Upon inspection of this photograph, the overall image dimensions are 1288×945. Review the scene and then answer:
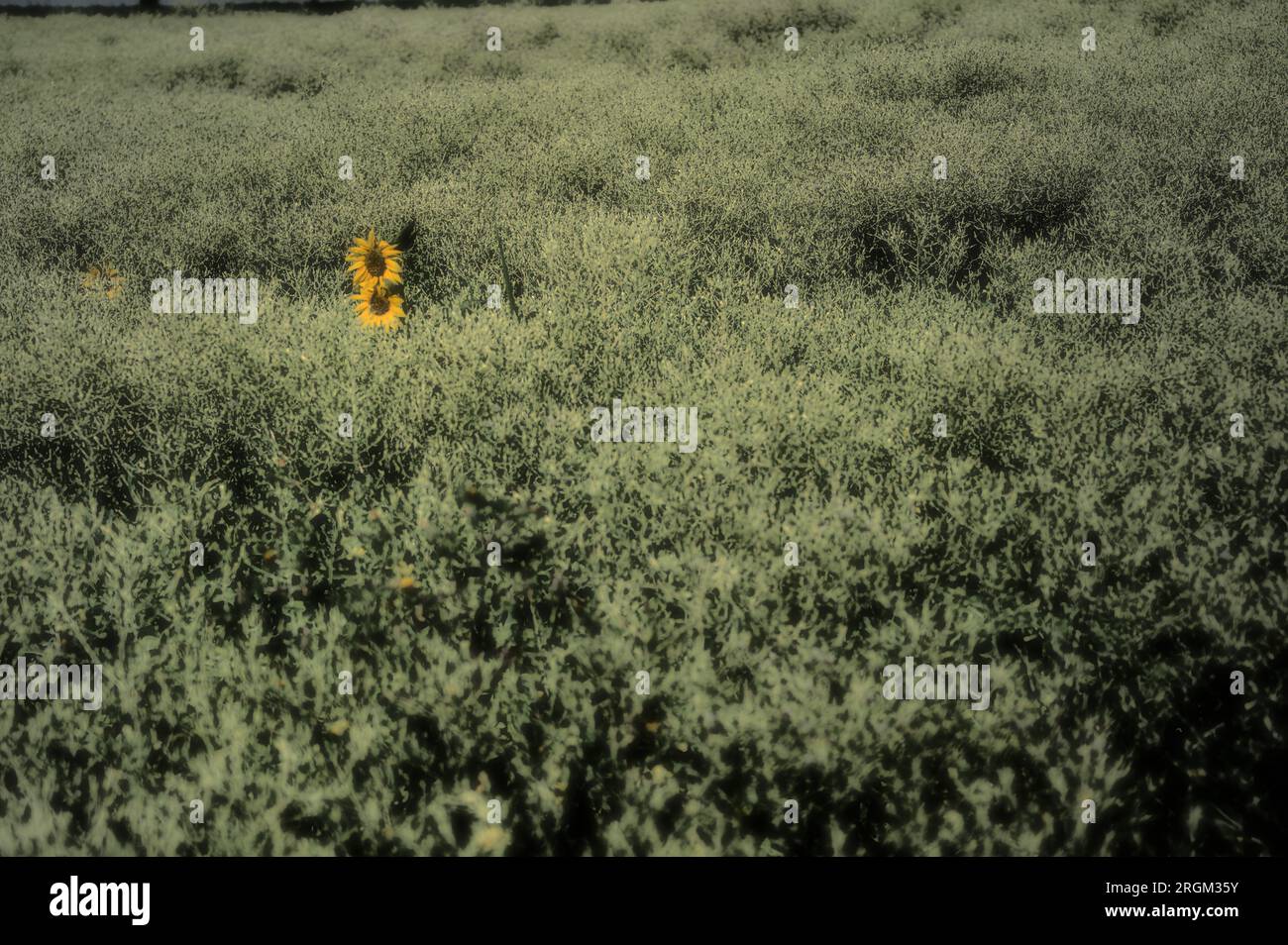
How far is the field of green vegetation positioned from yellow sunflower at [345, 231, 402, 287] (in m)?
0.27

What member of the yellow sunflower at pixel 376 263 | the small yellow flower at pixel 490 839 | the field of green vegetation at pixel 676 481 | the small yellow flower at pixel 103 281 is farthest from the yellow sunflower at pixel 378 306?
the small yellow flower at pixel 490 839

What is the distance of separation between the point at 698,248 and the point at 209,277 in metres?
3.43

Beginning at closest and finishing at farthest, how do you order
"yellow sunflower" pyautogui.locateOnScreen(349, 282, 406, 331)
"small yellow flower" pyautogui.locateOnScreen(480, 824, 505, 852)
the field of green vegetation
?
A: 1. "small yellow flower" pyautogui.locateOnScreen(480, 824, 505, 852)
2. the field of green vegetation
3. "yellow sunflower" pyautogui.locateOnScreen(349, 282, 406, 331)

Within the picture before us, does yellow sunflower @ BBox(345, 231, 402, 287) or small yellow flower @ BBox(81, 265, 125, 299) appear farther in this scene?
small yellow flower @ BBox(81, 265, 125, 299)

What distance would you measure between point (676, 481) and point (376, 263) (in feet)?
9.28

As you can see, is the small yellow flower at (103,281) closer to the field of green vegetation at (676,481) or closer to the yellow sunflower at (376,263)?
the field of green vegetation at (676,481)

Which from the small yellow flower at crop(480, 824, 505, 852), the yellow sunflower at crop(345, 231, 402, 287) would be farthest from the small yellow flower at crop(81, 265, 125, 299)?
the small yellow flower at crop(480, 824, 505, 852)

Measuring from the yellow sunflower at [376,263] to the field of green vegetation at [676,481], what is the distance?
0.90 ft

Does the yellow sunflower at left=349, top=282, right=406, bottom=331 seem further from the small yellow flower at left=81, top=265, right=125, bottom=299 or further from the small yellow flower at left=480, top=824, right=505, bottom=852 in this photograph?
the small yellow flower at left=480, top=824, right=505, bottom=852

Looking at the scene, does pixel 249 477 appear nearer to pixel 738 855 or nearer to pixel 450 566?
pixel 450 566

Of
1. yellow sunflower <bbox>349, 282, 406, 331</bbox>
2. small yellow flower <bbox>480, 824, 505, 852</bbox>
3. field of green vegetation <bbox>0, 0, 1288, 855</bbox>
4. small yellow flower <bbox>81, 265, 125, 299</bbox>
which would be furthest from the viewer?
small yellow flower <bbox>81, 265, 125, 299</bbox>

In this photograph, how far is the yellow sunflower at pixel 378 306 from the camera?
16.8 ft

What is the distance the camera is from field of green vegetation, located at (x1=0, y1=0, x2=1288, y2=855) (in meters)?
2.53
